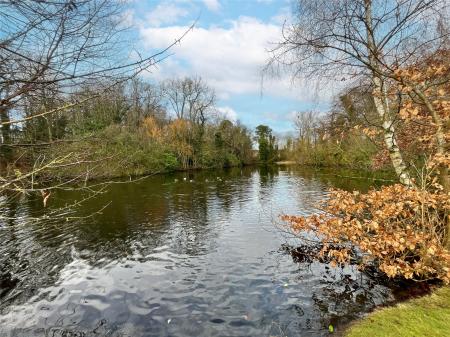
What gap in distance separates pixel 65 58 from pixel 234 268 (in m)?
6.70

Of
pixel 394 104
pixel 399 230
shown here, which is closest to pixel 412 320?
pixel 399 230

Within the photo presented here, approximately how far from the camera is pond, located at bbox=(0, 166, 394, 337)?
5672 millimetres

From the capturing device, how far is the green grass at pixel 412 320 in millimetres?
4531

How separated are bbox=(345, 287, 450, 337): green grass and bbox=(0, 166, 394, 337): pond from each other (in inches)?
18.8

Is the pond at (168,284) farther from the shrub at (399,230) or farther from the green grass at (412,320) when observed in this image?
the shrub at (399,230)

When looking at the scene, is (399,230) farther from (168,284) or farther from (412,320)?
(168,284)

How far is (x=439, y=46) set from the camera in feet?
18.5

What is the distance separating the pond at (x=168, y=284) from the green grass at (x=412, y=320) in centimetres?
48

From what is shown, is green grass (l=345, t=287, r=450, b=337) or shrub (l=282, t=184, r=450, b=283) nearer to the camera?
green grass (l=345, t=287, r=450, b=337)

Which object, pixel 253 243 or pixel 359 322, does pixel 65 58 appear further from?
pixel 253 243

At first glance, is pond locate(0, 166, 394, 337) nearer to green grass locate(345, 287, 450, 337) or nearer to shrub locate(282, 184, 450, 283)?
green grass locate(345, 287, 450, 337)

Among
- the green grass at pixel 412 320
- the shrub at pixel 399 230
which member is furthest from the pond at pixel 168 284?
the shrub at pixel 399 230

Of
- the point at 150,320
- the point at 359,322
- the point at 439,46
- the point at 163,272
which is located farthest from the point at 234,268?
the point at 439,46

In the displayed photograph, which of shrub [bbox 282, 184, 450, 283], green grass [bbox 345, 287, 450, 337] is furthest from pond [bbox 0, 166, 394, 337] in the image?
shrub [bbox 282, 184, 450, 283]
